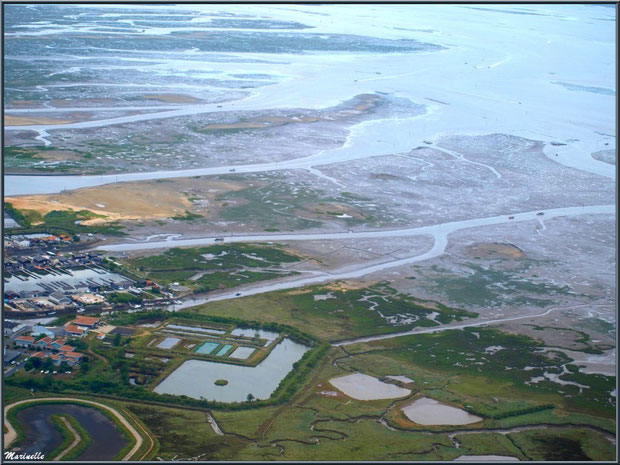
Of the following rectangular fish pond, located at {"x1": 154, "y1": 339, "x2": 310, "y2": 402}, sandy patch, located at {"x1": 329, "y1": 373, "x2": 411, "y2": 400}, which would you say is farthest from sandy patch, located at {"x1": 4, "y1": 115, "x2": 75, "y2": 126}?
sandy patch, located at {"x1": 329, "y1": 373, "x2": 411, "y2": 400}

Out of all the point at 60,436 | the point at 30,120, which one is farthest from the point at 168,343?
the point at 30,120

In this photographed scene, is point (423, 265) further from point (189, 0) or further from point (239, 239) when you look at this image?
point (189, 0)

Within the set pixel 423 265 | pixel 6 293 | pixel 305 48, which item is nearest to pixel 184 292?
pixel 6 293

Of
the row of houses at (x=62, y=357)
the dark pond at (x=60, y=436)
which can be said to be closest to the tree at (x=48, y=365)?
the row of houses at (x=62, y=357)

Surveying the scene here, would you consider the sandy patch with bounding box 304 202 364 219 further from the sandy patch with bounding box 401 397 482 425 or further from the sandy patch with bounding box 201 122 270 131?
the sandy patch with bounding box 401 397 482 425

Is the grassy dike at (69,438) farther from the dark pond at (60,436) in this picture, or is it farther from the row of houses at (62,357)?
the row of houses at (62,357)

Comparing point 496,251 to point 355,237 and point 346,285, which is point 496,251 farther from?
point 346,285
